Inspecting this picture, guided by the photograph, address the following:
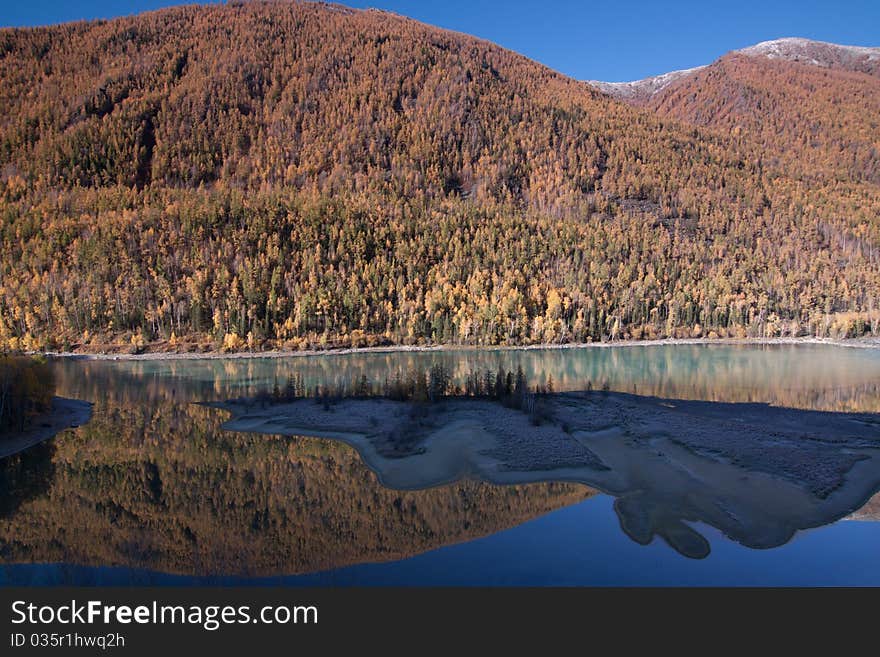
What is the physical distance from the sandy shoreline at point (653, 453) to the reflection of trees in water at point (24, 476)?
26.8 ft

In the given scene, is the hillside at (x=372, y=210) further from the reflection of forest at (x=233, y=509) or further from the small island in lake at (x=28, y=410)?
the reflection of forest at (x=233, y=509)

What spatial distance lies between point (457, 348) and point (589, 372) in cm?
2916

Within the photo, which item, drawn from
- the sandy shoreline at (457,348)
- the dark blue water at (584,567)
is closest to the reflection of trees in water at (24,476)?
the dark blue water at (584,567)

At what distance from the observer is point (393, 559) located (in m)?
14.8

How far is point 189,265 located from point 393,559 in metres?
89.2

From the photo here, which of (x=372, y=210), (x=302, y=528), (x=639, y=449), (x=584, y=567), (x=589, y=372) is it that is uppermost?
(x=372, y=210)

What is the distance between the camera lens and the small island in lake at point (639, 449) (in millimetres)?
16938

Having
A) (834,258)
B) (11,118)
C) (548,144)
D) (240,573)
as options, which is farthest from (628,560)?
(11,118)

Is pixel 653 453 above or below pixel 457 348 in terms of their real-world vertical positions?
above

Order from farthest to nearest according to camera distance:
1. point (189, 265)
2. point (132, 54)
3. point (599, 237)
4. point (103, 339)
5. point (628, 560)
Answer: point (132, 54), point (599, 237), point (189, 265), point (103, 339), point (628, 560)

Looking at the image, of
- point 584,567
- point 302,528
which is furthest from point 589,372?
point 584,567

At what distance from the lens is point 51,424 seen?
3023 cm

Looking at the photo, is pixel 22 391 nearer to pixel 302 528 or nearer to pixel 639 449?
pixel 302 528

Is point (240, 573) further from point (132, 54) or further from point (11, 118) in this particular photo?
point (132, 54)
